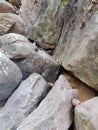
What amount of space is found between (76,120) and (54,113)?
0.77 ft

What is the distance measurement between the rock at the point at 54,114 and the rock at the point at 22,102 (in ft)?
0.55

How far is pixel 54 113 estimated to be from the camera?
2.65 meters

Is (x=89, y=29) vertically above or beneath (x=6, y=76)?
above

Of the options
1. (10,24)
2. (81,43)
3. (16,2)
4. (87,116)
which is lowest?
(16,2)

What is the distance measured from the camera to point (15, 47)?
3.81m

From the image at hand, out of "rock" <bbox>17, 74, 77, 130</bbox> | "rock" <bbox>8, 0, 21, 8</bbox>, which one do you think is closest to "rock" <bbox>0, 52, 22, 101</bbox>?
"rock" <bbox>17, 74, 77, 130</bbox>

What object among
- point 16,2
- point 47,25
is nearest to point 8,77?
point 47,25

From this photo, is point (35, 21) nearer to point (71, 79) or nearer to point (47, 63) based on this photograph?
point (47, 63)

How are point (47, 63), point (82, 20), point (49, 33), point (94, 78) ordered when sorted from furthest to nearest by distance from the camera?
point (49, 33)
point (47, 63)
point (82, 20)
point (94, 78)

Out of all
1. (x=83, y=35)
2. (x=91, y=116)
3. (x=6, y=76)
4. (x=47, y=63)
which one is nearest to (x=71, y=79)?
(x=47, y=63)

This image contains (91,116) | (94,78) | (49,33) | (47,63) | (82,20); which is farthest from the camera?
(49,33)

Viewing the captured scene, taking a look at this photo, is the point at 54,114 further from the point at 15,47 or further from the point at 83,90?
the point at 15,47

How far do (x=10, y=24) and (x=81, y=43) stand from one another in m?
1.96

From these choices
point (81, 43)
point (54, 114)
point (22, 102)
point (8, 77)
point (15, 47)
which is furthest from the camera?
point (15, 47)
